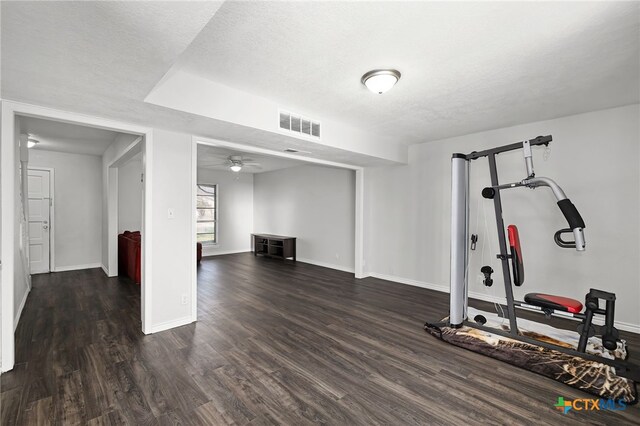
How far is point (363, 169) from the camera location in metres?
5.85

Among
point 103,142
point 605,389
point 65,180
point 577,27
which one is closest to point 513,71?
point 577,27

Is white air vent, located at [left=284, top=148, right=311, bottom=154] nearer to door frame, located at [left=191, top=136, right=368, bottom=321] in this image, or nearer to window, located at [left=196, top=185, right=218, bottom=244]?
door frame, located at [left=191, top=136, right=368, bottom=321]

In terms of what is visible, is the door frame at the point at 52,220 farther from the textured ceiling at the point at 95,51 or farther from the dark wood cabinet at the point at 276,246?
the textured ceiling at the point at 95,51

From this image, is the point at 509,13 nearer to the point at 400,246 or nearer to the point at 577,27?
the point at 577,27

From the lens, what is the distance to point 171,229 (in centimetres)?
337

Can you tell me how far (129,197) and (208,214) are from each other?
2.50 metres

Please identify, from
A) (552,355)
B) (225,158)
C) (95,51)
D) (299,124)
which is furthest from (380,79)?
(225,158)

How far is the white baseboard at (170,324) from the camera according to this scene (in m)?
3.22

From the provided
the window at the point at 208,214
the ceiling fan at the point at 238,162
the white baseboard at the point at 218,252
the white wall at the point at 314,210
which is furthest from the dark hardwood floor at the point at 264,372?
the window at the point at 208,214

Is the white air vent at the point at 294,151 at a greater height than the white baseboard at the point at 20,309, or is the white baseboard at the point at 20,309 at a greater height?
the white air vent at the point at 294,151

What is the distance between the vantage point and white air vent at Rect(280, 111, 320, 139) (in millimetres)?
3301

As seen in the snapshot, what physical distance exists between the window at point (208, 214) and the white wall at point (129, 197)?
2.06 metres

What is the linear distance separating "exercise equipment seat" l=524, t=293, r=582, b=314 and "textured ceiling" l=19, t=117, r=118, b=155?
18.6ft

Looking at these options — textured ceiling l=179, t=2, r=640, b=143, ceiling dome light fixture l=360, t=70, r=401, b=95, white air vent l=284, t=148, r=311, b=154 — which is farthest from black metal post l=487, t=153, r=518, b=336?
white air vent l=284, t=148, r=311, b=154
